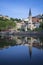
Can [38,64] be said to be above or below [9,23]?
below

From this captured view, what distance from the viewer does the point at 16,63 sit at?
959 centimetres

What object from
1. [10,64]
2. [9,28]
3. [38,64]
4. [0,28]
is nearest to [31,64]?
[38,64]

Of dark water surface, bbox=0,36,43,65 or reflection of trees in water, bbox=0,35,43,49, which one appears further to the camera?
reflection of trees in water, bbox=0,35,43,49

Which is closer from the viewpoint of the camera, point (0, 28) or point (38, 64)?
point (38, 64)

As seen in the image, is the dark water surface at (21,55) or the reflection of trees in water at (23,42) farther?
the reflection of trees in water at (23,42)

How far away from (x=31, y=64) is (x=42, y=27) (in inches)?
2170

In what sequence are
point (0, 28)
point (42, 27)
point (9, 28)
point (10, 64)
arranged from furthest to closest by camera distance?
point (9, 28) → point (0, 28) → point (42, 27) → point (10, 64)

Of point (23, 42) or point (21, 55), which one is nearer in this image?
point (21, 55)

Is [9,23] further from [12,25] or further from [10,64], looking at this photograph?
[10,64]

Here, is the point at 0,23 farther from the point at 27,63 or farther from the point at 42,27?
the point at 27,63

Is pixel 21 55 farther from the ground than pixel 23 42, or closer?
closer

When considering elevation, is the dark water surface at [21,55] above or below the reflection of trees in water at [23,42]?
below

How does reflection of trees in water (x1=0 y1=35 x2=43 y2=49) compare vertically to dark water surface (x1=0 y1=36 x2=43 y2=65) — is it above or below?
above

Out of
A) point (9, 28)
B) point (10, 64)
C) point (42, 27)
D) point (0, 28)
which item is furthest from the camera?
point (9, 28)
